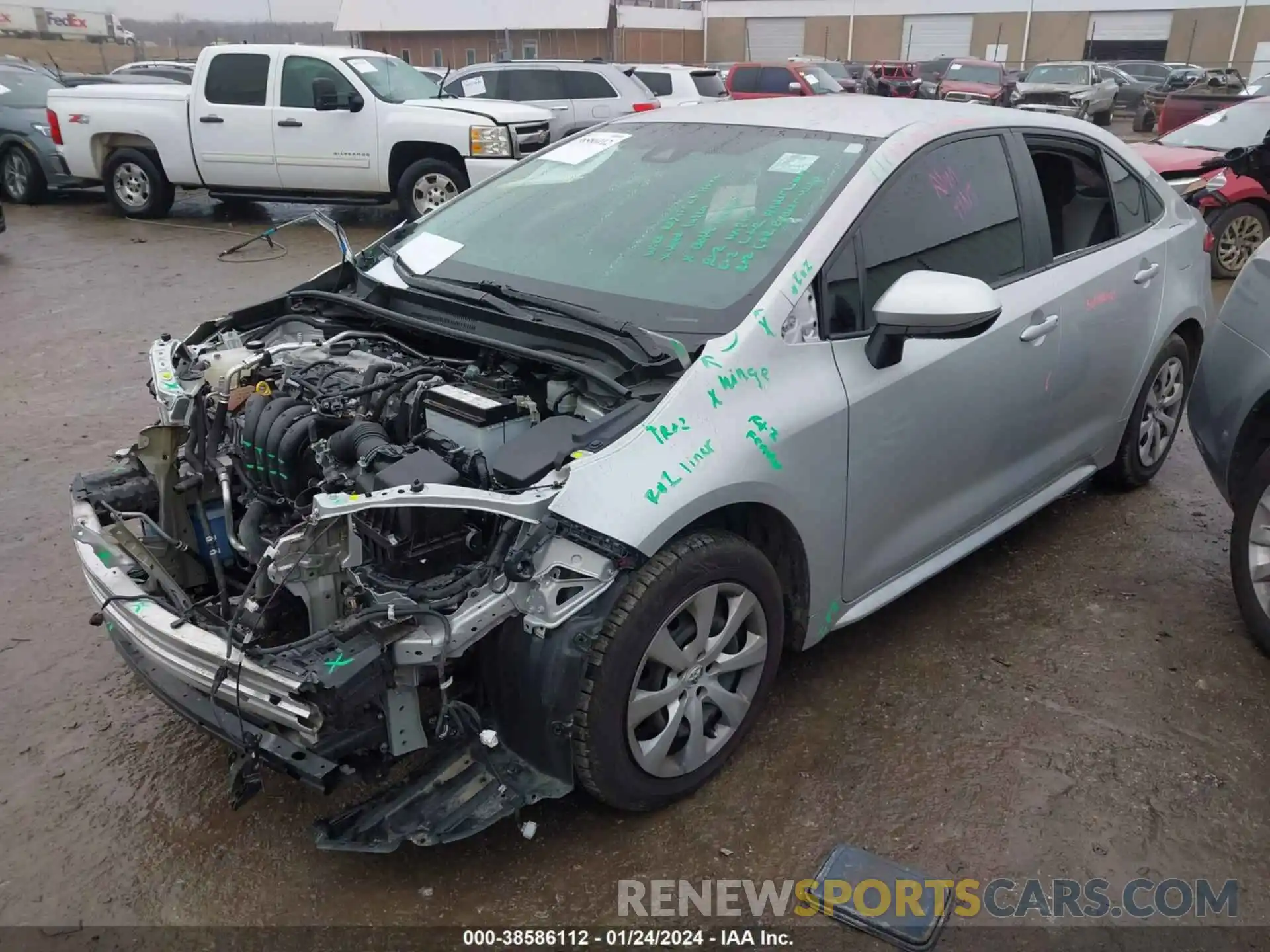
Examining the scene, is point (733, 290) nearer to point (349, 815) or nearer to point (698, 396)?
point (698, 396)

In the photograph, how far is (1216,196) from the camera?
835 centimetres

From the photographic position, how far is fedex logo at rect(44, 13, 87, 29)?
43906 millimetres

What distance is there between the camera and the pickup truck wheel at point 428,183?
10.4 m

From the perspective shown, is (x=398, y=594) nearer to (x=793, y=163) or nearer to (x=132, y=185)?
(x=793, y=163)

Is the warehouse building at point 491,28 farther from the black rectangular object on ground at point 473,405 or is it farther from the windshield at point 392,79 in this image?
the black rectangular object on ground at point 473,405

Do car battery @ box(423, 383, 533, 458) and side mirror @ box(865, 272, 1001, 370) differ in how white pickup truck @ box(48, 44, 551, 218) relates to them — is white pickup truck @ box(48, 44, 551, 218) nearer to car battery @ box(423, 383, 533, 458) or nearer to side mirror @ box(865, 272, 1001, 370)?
car battery @ box(423, 383, 533, 458)

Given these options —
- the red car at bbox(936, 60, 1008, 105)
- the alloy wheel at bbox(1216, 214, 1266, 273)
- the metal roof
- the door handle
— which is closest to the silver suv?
the alloy wheel at bbox(1216, 214, 1266, 273)

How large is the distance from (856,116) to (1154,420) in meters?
2.19

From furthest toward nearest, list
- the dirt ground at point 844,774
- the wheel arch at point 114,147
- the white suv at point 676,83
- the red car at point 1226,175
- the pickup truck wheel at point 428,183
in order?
1. the white suv at point 676,83
2. the wheel arch at point 114,147
3. the pickup truck wheel at point 428,183
4. the red car at point 1226,175
5. the dirt ground at point 844,774

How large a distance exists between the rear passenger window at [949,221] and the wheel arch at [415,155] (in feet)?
25.9

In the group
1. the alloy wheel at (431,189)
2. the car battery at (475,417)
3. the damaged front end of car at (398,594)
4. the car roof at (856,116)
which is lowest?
the alloy wheel at (431,189)

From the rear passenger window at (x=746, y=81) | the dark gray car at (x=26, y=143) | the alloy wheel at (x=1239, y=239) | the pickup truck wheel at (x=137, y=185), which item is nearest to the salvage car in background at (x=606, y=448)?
the alloy wheel at (x=1239, y=239)

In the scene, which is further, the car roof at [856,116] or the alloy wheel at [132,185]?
the alloy wheel at [132,185]

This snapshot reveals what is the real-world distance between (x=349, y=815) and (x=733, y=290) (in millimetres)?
1709
